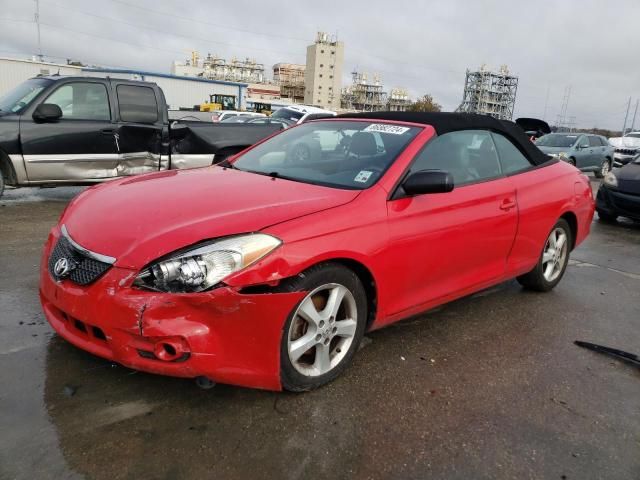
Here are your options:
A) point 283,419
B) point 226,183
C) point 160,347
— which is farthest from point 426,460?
point 226,183

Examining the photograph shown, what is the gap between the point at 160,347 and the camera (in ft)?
7.42

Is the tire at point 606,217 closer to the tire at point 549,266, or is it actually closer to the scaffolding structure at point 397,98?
the tire at point 549,266

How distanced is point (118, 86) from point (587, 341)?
6.84m

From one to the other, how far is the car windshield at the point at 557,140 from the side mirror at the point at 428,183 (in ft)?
51.3

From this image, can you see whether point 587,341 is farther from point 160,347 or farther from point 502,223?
point 160,347

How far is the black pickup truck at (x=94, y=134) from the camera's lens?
22.1ft

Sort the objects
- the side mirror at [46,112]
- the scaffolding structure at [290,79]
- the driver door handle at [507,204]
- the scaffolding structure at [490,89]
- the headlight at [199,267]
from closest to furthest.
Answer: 1. the headlight at [199,267]
2. the driver door handle at [507,204]
3. the side mirror at [46,112]
4. the scaffolding structure at [490,89]
5. the scaffolding structure at [290,79]

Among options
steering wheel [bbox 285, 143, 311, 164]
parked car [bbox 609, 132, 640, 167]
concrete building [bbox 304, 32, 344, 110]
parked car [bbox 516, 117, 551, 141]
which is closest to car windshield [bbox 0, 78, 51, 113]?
steering wheel [bbox 285, 143, 311, 164]

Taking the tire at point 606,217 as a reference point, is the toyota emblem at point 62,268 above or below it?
above

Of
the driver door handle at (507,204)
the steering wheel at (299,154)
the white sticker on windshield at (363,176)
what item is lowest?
the driver door handle at (507,204)

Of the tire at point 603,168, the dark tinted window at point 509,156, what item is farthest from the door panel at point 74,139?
the tire at point 603,168

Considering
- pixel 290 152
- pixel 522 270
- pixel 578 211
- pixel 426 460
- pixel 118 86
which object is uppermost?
pixel 118 86

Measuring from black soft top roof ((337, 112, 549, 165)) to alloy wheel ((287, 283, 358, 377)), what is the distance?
56.8 inches

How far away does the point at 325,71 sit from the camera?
427 feet
